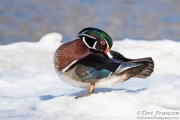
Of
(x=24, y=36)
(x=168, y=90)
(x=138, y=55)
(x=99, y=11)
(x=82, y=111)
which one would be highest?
(x=99, y=11)

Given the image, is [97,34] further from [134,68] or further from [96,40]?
[134,68]

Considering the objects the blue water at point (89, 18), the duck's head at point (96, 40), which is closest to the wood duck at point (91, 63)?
the duck's head at point (96, 40)

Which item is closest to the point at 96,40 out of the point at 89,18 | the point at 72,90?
the point at 72,90

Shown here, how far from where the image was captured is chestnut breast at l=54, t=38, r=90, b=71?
14.8ft

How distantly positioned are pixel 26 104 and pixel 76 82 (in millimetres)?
605

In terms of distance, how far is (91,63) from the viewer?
4.52 m

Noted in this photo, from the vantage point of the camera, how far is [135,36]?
1373 cm

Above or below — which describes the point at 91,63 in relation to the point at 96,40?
below

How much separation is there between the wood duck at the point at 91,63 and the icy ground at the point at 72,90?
0.44 ft

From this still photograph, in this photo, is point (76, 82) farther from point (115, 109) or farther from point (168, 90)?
point (168, 90)

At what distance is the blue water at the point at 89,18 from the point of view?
1390cm

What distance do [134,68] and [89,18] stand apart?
34.8 ft

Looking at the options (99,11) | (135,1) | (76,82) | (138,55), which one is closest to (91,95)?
(76,82)

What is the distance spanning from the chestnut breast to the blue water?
8.77 m
